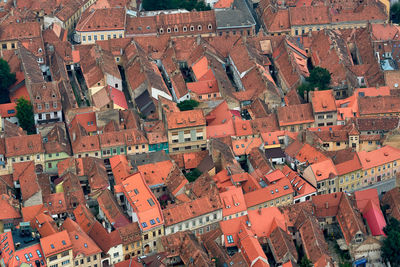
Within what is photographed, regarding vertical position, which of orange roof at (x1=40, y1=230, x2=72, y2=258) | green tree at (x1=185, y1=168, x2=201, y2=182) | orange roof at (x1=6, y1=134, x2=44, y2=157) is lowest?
orange roof at (x1=40, y1=230, x2=72, y2=258)

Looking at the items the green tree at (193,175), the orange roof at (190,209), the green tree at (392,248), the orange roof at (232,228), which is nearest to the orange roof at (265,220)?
the orange roof at (232,228)

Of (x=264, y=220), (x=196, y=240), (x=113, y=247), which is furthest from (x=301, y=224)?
(x=113, y=247)

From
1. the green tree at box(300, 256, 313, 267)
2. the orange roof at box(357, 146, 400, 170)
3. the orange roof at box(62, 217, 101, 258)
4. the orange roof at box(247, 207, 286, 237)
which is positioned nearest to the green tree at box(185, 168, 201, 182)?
the orange roof at box(247, 207, 286, 237)

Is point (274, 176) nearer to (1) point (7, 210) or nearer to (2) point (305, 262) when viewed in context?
(2) point (305, 262)

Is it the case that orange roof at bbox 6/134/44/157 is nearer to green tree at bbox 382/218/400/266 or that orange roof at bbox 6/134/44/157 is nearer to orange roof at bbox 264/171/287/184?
orange roof at bbox 264/171/287/184

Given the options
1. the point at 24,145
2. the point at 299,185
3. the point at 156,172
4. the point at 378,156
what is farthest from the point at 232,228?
the point at 24,145

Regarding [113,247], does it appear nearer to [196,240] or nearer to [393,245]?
[196,240]
